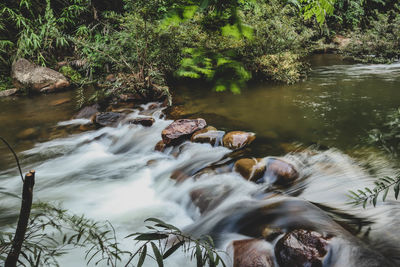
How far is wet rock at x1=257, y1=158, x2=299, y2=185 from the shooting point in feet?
11.5

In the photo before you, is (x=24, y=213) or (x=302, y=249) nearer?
(x=24, y=213)

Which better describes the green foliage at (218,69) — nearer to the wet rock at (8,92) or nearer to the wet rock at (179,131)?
the wet rock at (179,131)

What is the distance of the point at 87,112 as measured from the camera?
262 inches

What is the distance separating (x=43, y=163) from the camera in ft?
15.7

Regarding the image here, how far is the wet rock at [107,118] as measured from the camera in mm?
6105

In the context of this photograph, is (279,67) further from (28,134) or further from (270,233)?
Result: (28,134)

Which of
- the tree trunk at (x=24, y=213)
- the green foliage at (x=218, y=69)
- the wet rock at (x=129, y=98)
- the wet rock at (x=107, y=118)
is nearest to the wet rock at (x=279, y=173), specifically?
the green foliage at (x=218, y=69)

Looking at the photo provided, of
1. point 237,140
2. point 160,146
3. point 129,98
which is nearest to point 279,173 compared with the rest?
point 237,140

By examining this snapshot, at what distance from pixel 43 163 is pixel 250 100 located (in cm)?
494

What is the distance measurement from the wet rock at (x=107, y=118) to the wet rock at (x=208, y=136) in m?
2.33

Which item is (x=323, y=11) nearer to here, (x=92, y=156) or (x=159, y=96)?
(x=92, y=156)

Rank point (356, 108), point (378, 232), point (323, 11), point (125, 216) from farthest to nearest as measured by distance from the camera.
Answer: point (356, 108) → point (125, 216) → point (378, 232) → point (323, 11)

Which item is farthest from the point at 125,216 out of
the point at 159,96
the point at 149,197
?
the point at 159,96

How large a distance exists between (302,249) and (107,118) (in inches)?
208
